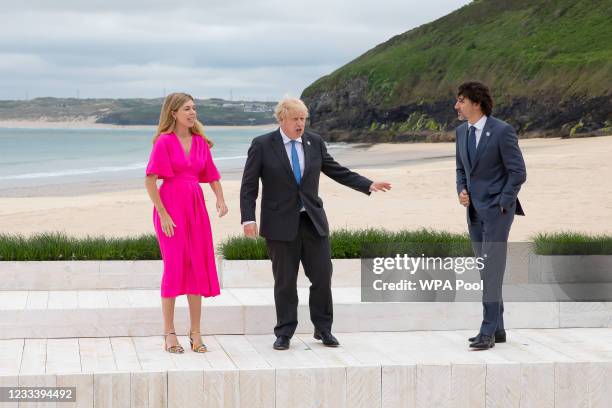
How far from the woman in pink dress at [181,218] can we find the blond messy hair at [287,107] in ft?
1.75

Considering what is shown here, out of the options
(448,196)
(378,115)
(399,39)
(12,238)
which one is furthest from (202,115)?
(12,238)

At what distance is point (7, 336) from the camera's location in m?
6.46

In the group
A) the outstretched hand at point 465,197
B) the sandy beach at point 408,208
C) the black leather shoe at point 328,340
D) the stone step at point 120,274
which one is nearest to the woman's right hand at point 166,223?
the black leather shoe at point 328,340

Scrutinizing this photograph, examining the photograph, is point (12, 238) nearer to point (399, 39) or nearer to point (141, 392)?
point (141, 392)

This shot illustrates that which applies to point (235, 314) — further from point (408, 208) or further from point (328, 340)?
point (408, 208)

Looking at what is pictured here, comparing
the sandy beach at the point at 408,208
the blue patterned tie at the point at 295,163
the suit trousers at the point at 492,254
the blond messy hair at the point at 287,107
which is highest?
the blond messy hair at the point at 287,107

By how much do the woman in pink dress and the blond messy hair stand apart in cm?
53

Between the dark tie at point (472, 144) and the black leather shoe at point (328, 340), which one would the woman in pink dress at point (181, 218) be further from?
the dark tie at point (472, 144)

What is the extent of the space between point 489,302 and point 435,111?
7885cm

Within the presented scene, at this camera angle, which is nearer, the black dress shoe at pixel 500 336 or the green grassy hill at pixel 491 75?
the black dress shoe at pixel 500 336

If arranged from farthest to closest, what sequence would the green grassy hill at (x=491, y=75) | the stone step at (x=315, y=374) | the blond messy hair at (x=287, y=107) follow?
the green grassy hill at (x=491, y=75) < the blond messy hair at (x=287, y=107) < the stone step at (x=315, y=374)

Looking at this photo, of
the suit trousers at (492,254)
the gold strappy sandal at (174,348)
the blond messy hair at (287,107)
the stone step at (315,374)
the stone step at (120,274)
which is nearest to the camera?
the stone step at (315,374)

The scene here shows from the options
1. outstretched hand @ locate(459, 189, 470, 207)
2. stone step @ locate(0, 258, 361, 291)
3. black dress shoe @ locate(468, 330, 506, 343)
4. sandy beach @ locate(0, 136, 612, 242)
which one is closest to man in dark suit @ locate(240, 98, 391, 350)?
outstretched hand @ locate(459, 189, 470, 207)

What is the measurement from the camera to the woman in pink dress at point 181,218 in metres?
6.19
